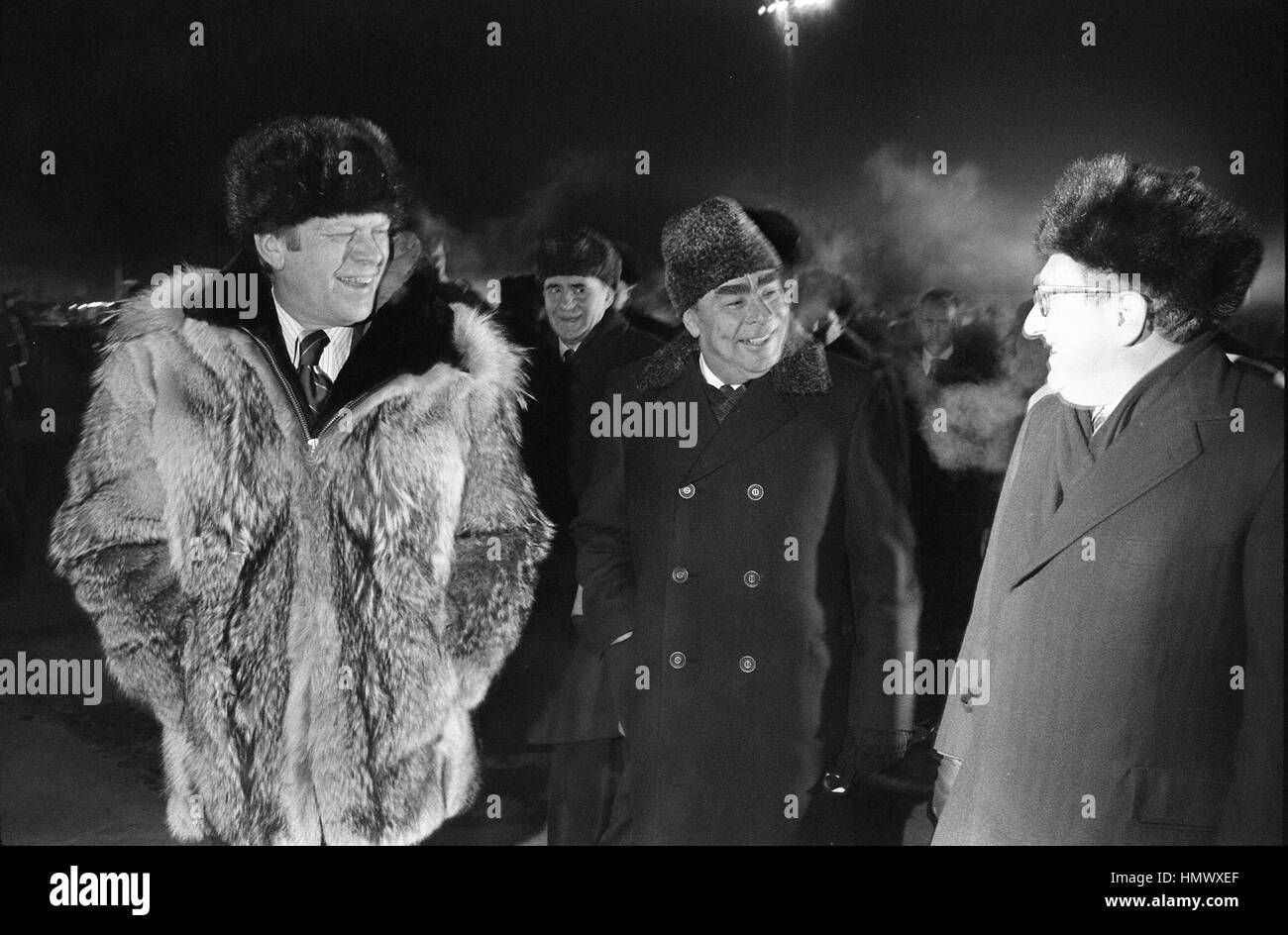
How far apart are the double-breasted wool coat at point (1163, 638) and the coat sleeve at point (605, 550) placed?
1.11 meters

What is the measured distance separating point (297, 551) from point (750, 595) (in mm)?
1242

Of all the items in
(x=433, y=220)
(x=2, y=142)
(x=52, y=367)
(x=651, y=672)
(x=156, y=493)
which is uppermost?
(x=2, y=142)

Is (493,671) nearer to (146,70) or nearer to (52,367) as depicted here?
(52,367)

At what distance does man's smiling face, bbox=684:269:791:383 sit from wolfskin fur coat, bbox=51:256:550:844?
57cm

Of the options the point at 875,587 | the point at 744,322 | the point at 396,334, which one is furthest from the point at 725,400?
the point at 396,334

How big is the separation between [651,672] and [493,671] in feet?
1.45

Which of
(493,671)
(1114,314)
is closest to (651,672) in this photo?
(493,671)

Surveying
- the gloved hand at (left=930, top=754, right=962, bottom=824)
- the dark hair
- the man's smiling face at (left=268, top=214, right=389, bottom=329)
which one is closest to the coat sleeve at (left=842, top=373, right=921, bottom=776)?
the gloved hand at (left=930, top=754, right=962, bottom=824)

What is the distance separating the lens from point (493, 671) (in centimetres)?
353

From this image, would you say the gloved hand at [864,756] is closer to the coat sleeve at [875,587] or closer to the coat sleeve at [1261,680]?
the coat sleeve at [875,587]

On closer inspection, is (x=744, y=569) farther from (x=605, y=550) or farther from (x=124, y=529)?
(x=124, y=529)

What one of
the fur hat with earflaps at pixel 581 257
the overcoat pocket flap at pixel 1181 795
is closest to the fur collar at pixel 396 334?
the fur hat with earflaps at pixel 581 257

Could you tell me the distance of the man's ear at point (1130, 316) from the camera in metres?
3.48

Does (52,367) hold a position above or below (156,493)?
above
